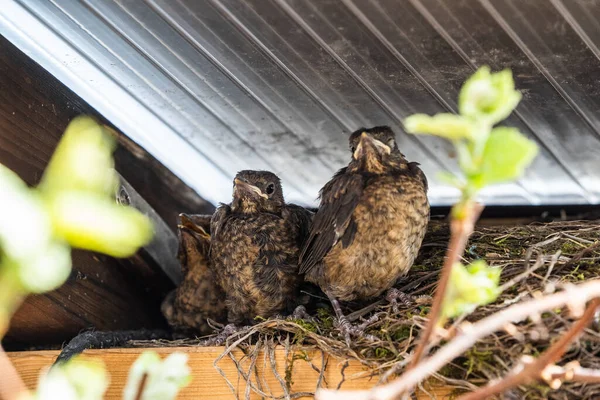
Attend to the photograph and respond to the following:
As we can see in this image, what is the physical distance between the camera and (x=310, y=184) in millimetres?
2818

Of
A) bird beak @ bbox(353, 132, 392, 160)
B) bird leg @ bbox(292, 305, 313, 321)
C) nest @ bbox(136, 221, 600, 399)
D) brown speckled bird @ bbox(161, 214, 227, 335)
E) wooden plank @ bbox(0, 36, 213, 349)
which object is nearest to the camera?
nest @ bbox(136, 221, 600, 399)

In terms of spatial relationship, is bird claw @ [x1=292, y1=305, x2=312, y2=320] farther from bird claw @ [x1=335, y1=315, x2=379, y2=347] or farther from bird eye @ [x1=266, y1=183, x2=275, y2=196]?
bird eye @ [x1=266, y1=183, x2=275, y2=196]

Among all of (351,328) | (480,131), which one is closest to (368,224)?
(351,328)

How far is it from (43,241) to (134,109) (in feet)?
6.00

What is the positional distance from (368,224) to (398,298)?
0.81 feet

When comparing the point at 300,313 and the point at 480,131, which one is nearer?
the point at 480,131

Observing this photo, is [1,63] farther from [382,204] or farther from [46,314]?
[382,204]

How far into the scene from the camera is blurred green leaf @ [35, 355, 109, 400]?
61cm

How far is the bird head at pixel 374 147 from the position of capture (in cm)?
213

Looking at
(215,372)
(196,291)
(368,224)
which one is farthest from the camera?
(196,291)

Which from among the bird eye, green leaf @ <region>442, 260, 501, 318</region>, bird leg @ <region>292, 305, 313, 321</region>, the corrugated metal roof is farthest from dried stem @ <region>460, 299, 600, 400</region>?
the bird eye

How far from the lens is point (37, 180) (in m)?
2.02

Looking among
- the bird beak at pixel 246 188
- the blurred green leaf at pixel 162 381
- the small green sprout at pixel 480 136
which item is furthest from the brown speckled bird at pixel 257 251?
the small green sprout at pixel 480 136

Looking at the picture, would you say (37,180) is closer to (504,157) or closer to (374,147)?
(374,147)
